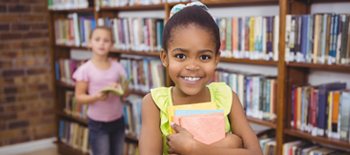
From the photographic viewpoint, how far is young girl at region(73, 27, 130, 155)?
2.48 metres

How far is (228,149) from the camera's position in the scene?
40.1 inches

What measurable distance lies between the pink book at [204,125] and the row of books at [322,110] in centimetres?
112

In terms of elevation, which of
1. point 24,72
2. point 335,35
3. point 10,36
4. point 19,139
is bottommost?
point 19,139

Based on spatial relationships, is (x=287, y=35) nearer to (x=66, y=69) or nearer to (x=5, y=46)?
(x=66, y=69)

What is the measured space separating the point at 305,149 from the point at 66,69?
2873 mm

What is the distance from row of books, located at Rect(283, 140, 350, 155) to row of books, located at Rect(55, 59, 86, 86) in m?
2.50

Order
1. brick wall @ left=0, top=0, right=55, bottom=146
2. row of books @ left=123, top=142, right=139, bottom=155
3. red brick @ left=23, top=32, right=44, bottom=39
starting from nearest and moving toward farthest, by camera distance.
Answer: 1. row of books @ left=123, top=142, right=139, bottom=155
2. brick wall @ left=0, top=0, right=55, bottom=146
3. red brick @ left=23, top=32, right=44, bottom=39

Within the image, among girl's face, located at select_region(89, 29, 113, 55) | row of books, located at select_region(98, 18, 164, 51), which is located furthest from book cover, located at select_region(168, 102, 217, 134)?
row of books, located at select_region(98, 18, 164, 51)

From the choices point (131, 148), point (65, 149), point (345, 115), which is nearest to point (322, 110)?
point (345, 115)

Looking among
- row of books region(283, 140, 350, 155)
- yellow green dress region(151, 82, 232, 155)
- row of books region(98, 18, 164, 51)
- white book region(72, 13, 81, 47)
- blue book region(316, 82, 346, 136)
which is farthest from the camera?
white book region(72, 13, 81, 47)

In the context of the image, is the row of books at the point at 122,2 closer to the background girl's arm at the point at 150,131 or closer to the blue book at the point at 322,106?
the blue book at the point at 322,106

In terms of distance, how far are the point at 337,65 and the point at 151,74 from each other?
1592 mm

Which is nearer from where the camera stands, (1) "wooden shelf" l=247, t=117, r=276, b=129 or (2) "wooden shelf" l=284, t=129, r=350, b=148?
(2) "wooden shelf" l=284, t=129, r=350, b=148

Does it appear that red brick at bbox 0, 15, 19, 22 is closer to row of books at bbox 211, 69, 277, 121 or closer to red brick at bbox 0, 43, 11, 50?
red brick at bbox 0, 43, 11, 50
